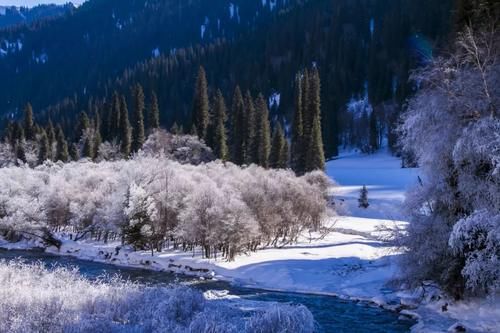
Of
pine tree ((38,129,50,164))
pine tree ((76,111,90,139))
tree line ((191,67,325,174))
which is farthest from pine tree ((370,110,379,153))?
pine tree ((38,129,50,164))

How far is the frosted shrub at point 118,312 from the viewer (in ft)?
51.3

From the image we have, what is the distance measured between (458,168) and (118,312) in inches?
608

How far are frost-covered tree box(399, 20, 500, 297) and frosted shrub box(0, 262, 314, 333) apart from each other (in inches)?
314

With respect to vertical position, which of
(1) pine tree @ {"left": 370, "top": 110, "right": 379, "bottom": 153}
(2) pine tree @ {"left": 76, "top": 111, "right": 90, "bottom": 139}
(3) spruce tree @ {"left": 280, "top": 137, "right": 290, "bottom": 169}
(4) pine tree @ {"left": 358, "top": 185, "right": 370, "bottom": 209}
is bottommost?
(4) pine tree @ {"left": 358, "top": 185, "right": 370, "bottom": 209}

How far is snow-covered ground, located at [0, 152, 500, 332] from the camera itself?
77.8 feet

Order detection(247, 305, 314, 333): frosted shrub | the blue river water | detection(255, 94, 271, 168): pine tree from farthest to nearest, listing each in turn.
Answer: detection(255, 94, 271, 168): pine tree → the blue river water → detection(247, 305, 314, 333): frosted shrub

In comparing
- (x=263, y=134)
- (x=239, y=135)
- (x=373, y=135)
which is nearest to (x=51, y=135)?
(x=239, y=135)

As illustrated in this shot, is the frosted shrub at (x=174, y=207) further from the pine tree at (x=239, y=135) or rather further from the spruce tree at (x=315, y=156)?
the pine tree at (x=239, y=135)

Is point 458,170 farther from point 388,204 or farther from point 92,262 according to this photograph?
point 388,204

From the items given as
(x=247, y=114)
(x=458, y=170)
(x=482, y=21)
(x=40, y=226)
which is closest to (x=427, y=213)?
(x=458, y=170)

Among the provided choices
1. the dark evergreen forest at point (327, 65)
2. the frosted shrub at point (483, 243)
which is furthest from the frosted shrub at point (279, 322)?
the dark evergreen forest at point (327, 65)

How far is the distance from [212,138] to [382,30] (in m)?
73.3

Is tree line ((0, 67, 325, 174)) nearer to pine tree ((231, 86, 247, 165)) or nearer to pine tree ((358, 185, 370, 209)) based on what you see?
pine tree ((231, 86, 247, 165))

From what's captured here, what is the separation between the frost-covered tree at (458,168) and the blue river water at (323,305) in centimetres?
281
